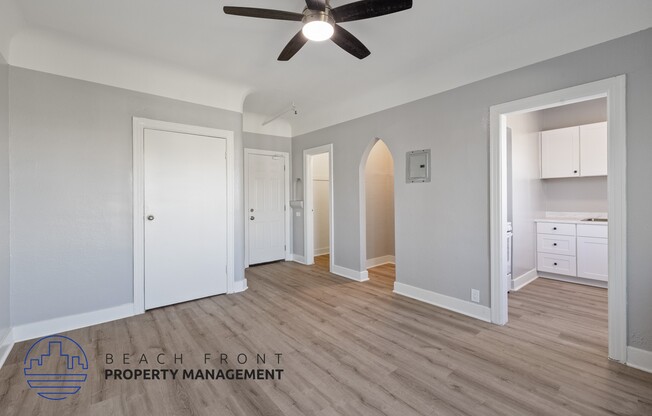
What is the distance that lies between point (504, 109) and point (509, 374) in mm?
2281

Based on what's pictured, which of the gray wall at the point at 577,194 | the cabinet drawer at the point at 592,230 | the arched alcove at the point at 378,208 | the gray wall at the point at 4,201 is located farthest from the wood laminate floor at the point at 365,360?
the arched alcove at the point at 378,208

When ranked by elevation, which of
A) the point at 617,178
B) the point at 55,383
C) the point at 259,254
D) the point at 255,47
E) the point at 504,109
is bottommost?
the point at 55,383

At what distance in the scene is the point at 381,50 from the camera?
9.71ft

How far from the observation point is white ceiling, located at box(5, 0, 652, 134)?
224cm

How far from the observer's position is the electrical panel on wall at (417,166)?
3420mm

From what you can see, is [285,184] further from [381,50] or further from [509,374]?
[509,374]

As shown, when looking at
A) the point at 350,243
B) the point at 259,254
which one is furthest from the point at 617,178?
the point at 259,254

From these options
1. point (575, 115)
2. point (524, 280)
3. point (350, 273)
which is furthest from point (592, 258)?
point (350, 273)

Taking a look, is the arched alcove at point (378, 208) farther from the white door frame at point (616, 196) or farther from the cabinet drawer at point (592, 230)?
the white door frame at point (616, 196)

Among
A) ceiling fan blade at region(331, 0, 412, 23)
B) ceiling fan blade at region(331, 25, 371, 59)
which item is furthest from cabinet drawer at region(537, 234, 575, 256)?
ceiling fan blade at region(331, 0, 412, 23)

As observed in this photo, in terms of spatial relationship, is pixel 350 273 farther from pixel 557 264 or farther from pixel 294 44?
pixel 294 44

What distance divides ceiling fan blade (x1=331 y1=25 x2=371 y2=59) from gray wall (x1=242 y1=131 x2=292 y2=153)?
3201 mm

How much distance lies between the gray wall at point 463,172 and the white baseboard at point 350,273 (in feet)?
0.30

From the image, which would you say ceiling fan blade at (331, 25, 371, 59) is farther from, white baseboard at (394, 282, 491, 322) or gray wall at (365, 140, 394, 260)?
gray wall at (365, 140, 394, 260)
